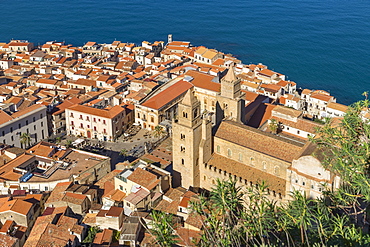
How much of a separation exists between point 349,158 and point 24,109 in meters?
48.7

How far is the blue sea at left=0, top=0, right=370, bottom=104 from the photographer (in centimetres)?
10712

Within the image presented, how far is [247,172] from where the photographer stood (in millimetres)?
42250

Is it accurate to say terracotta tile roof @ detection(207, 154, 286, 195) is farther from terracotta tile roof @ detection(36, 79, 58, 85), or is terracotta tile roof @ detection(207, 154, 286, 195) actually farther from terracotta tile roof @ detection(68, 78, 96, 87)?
terracotta tile roof @ detection(36, 79, 58, 85)

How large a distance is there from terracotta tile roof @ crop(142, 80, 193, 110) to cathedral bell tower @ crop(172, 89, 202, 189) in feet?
67.5

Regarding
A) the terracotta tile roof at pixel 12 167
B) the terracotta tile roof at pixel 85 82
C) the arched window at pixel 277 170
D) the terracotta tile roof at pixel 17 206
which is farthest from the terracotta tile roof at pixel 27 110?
the arched window at pixel 277 170

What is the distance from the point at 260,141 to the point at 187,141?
7.24m

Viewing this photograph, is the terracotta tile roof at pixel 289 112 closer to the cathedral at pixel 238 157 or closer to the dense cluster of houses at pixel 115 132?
the dense cluster of houses at pixel 115 132

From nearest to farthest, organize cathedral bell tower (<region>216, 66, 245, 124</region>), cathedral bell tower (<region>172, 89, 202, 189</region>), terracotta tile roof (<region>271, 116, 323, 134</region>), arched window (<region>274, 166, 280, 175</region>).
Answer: arched window (<region>274, 166, 280, 175</region>)
cathedral bell tower (<region>172, 89, 202, 189</region>)
cathedral bell tower (<region>216, 66, 245, 124</region>)
terracotta tile roof (<region>271, 116, 323, 134</region>)

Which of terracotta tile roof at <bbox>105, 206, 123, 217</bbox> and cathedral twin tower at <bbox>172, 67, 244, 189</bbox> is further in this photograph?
cathedral twin tower at <bbox>172, 67, 244, 189</bbox>

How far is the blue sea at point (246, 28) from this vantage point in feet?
351

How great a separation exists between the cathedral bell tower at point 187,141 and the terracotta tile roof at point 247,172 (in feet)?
6.89

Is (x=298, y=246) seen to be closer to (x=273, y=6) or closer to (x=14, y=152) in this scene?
(x=14, y=152)

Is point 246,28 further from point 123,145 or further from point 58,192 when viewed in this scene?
point 58,192

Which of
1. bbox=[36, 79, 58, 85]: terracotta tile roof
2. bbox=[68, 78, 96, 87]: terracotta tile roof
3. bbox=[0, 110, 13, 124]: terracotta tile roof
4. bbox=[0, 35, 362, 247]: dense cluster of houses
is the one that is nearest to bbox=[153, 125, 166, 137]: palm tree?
bbox=[0, 35, 362, 247]: dense cluster of houses
